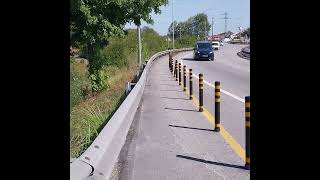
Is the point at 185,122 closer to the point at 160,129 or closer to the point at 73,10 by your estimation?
the point at 160,129

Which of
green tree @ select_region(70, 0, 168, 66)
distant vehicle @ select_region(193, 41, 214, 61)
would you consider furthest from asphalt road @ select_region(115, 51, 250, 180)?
distant vehicle @ select_region(193, 41, 214, 61)

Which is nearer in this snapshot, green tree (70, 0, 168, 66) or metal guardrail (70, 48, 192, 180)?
metal guardrail (70, 48, 192, 180)

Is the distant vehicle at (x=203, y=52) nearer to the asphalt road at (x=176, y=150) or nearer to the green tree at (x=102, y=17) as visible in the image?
the green tree at (x=102, y=17)

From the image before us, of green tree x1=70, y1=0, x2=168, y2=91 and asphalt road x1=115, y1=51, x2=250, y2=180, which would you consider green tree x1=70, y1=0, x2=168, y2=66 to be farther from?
asphalt road x1=115, y1=51, x2=250, y2=180

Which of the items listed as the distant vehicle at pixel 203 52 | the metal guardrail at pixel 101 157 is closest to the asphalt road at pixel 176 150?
the metal guardrail at pixel 101 157

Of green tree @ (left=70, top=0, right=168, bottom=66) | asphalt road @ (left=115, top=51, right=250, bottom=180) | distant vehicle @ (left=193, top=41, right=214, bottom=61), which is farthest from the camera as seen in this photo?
distant vehicle @ (left=193, top=41, right=214, bottom=61)

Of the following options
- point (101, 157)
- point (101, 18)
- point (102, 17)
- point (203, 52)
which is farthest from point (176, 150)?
point (203, 52)

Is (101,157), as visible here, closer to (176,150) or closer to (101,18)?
(176,150)

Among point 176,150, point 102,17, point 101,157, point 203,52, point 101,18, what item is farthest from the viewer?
point 203,52
